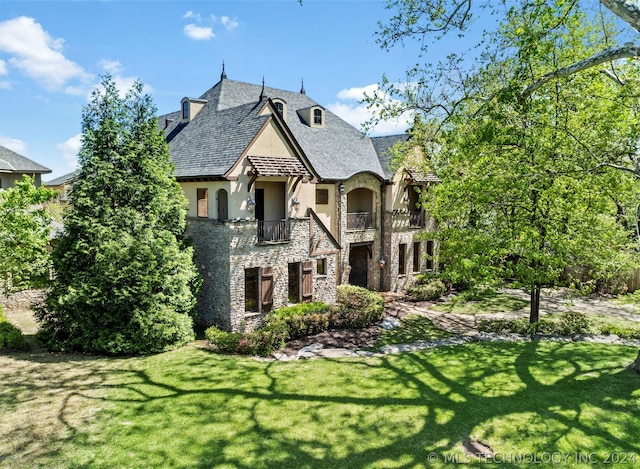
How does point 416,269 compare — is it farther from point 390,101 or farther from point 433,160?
point 390,101

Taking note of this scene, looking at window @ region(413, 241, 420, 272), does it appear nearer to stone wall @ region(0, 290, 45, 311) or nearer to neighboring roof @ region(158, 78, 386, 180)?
neighboring roof @ region(158, 78, 386, 180)

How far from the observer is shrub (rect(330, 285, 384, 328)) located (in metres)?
19.2

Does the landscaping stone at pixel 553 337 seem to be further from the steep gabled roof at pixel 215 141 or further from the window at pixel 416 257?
the steep gabled roof at pixel 215 141

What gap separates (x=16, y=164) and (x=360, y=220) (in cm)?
2246

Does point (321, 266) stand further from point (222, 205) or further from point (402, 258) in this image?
point (402, 258)

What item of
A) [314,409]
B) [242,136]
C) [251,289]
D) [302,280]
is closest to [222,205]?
[242,136]

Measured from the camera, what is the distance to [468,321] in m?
21.1

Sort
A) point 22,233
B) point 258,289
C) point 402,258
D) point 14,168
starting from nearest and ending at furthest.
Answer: point 22,233 → point 258,289 → point 14,168 → point 402,258

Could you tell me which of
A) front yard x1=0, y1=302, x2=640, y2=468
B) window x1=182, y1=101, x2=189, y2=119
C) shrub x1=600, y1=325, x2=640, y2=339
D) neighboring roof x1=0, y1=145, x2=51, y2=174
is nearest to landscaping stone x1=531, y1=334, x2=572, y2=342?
shrub x1=600, y1=325, x2=640, y2=339

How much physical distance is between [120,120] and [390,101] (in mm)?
10857

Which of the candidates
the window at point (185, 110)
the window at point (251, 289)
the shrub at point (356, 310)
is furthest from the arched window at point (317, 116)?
the window at point (251, 289)

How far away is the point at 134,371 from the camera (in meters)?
13.1

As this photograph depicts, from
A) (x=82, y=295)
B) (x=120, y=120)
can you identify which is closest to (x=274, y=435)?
(x=82, y=295)

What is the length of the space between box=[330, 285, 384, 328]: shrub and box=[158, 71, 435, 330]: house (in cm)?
113
